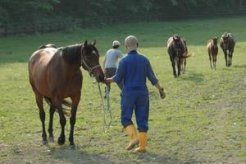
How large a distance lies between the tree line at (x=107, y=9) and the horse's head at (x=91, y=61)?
38626 millimetres

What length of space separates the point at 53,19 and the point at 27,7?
327 cm

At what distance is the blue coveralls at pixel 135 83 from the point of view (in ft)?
33.1

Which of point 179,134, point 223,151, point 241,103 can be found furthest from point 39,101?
point 241,103

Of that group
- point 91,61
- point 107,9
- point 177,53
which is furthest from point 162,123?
point 107,9

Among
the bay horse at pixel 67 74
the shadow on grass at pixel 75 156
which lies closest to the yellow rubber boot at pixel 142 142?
the shadow on grass at pixel 75 156

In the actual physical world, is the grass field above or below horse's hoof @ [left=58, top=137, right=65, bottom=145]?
below

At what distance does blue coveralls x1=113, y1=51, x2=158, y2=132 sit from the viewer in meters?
10.1

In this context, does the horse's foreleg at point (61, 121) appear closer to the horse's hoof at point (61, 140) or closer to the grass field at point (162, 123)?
the horse's hoof at point (61, 140)

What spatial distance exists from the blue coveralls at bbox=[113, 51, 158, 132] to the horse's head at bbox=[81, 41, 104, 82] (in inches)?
11.9

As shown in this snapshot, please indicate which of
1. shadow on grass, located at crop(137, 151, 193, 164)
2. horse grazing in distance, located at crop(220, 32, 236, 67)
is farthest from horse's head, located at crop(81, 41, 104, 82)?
horse grazing in distance, located at crop(220, 32, 236, 67)

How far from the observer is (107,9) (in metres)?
62.3

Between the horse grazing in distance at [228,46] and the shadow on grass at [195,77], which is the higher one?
the horse grazing in distance at [228,46]

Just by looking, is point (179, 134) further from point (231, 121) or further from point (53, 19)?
point (53, 19)

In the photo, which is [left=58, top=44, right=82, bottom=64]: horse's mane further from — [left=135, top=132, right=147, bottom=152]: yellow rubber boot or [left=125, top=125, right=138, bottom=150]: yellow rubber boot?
[left=135, top=132, right=147, bottom=152]: yellow rubber boot
